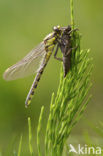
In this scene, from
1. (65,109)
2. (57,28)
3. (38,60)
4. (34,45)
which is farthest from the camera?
(34,45)

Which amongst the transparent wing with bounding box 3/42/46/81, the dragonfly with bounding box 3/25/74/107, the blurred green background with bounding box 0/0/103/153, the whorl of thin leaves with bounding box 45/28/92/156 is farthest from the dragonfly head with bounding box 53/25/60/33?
the blurred green background with bounding box 0/0/103/153

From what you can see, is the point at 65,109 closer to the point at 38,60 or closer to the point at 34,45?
the point at 38,60

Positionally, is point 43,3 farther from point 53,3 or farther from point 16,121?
point 16,121

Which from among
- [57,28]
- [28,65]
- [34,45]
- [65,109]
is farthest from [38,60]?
[34,45]

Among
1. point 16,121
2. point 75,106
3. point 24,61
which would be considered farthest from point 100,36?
point 75,106

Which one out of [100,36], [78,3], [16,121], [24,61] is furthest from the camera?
[78,3]

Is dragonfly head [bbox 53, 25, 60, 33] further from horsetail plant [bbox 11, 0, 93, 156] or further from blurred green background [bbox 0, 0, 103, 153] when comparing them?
blurred green background [bbox 0, 0, 103, 153]
